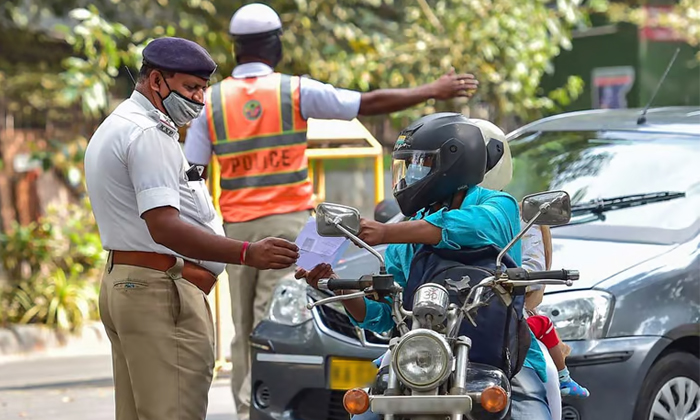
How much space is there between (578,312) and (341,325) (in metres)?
1.12

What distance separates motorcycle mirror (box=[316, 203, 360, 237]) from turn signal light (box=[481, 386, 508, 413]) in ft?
1.99

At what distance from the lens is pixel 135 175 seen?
4.36 meters

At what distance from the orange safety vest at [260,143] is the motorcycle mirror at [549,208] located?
9.98 feet

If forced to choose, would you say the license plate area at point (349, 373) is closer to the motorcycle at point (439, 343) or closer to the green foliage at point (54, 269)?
the motorcycle at point (439, 343)

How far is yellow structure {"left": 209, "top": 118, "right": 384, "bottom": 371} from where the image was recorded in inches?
357

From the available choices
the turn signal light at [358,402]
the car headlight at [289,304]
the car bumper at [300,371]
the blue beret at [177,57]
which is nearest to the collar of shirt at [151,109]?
the blue beret at [177,57]

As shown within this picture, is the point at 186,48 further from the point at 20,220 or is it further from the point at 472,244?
the point at 20,220

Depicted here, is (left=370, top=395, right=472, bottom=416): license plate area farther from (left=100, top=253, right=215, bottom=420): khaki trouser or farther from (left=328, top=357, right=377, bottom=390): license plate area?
(left=328, top=357, right=377, bottom=390): license plate area

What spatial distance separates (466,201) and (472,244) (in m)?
0.17

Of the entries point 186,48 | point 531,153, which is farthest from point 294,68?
point 186,48

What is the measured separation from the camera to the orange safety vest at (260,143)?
690 cm

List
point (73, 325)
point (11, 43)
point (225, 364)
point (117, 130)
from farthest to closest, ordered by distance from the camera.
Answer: point (11, 43) → point (73, 325) → point (225, 364) → point (117, 130)

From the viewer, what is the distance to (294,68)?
526 inches

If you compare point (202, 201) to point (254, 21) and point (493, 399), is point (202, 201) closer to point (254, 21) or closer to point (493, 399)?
point (493, 399)
